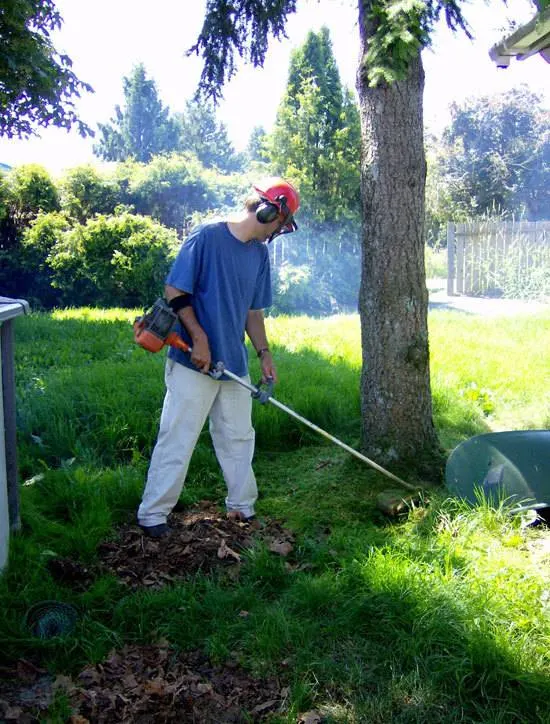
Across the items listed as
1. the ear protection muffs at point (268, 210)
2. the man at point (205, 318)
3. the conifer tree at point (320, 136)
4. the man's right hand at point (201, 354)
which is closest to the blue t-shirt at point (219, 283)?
the man at point (205, 318)

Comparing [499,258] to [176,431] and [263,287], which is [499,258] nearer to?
[263,287]

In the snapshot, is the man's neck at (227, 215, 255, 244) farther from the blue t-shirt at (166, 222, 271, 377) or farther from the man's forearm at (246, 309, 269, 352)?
the man's forearm at (246, 309, 269, 352)

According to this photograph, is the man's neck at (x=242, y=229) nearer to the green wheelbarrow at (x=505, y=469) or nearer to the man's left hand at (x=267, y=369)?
the man's left hand at (x=267, y=369)

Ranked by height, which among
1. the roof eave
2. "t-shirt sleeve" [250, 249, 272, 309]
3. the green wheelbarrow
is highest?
the roof eave

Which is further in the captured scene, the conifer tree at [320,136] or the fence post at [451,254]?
the fence post at [451,254]

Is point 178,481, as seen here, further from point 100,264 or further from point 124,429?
point 100,264

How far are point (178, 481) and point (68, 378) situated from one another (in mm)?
2792

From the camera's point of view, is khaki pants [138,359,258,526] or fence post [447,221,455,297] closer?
khaki pants [138,359,258,526]

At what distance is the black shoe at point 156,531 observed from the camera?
11.9ft

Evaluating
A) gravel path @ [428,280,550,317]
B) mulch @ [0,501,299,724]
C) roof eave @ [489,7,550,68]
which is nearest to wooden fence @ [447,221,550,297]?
gravel path @ [428,280,550,317]

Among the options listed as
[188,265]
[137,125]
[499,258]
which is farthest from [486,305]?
[137,125]

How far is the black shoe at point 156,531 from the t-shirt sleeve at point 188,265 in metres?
1.21

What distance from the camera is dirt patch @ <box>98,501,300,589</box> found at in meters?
3.27

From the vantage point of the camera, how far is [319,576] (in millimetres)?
3205
